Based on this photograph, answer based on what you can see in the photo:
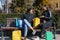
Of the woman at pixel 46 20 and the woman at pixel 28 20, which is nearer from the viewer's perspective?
the woman at pixel 28 20

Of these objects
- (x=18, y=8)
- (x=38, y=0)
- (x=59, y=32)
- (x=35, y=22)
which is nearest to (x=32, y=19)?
(x=35, y=22)

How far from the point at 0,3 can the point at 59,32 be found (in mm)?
12500

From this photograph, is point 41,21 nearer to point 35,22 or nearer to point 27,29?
point 35,22

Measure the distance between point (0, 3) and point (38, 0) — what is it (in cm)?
408

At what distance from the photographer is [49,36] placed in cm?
1083

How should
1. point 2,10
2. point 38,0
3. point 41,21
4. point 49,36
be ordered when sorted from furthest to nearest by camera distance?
point 2,10 → point 38,0 → point 41,21 → point 49,36

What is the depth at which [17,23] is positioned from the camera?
12477 millimetres

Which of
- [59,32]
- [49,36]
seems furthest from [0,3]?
[49,36]

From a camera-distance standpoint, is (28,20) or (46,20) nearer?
(28,20)

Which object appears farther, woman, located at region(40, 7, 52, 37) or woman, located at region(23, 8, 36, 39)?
woman, located at region(40, 7, 52, 37)

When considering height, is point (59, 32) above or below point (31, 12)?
below

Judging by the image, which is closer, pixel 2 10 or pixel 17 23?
pixel 17 23

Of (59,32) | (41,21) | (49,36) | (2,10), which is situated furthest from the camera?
(2,10)

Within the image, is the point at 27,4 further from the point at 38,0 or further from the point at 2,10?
the point at 2,10
